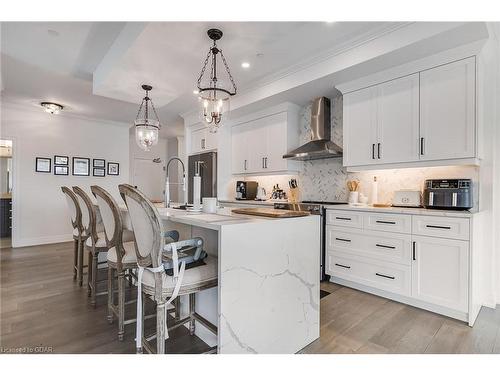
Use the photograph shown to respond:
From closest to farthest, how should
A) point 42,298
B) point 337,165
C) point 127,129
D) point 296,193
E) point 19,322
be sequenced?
point 19,322 < point 42,298 < point 337,165 < point 296,193 < point 127,129

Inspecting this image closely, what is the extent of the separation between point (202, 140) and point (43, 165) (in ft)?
10.4

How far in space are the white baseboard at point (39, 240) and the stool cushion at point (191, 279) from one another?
502cm

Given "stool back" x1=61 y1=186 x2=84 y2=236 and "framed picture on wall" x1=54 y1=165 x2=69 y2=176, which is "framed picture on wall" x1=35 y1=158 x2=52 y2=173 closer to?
"framed picture on wall" x1=54 y1=165 x2=69 y2=176

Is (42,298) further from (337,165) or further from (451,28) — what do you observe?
(451,28)

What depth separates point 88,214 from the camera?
274cm

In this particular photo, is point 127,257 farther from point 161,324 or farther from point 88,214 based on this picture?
point 88,214

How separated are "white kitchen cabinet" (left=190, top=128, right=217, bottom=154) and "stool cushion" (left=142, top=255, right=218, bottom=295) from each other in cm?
358

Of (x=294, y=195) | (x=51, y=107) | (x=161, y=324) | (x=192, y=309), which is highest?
(x=51, y=107)

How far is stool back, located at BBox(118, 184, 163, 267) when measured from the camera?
1343 millimetres

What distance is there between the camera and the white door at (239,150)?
4.58 metres

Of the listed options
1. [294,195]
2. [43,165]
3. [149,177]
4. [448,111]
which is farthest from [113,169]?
[448,111]

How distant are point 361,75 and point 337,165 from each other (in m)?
1.23
